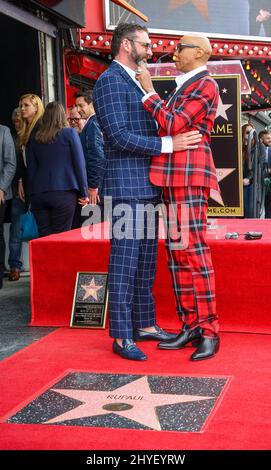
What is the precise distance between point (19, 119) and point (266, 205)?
5.29 m

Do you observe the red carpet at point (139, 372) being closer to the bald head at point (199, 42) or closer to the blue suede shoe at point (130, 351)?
the blue suede shoe at point (130, 351)

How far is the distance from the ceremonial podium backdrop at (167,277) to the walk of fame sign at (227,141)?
63 centimetres

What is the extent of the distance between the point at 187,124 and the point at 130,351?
1.22 metres

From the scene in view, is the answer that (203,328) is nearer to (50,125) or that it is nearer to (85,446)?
(85,446)

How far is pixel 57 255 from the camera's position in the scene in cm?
484

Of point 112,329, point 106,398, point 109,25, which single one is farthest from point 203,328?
point 109,25

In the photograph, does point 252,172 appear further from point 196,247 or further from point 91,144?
point 196,247

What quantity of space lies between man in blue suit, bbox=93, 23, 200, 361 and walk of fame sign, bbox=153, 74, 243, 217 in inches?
68.8

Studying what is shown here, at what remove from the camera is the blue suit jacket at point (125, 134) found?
3.76 meters

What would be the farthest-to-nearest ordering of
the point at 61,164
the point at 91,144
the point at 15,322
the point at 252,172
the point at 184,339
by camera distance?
the point at 252,172
the point at 91,144
the point at 61,164
the point at 15,322
the point at 184,339

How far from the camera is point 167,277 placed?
15.2 ft

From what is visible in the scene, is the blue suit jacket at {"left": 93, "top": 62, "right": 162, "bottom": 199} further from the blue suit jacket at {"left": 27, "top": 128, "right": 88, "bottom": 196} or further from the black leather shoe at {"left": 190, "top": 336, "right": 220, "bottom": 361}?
the blue suit jacket at {"left": 27, "top": 128, "right": 88, "bottom": 196}

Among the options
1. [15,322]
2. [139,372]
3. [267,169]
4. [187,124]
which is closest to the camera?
[139,372]

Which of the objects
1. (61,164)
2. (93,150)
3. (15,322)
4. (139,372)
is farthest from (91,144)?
(139,372)
